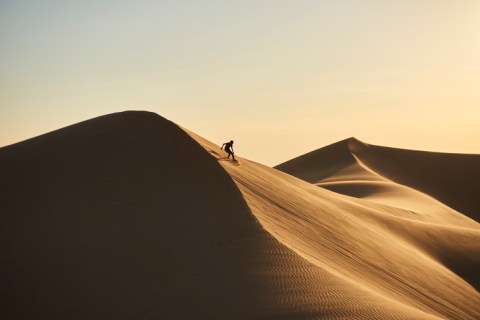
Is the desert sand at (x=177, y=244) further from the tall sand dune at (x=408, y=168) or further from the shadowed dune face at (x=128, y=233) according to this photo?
the tall sand dune at (x=408, y=168)

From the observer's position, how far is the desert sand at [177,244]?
9578 mm

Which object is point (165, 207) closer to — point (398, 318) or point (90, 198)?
point (90, 198)

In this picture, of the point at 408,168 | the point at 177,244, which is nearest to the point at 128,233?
the point at 177,244

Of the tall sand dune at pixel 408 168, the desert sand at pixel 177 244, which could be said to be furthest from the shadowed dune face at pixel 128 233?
the tall sand dune at pixel 408 168

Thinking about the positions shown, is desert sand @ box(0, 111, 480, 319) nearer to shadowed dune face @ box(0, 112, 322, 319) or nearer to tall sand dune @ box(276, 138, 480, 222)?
shadowed dune face @ box(0, 112, 322, 319)

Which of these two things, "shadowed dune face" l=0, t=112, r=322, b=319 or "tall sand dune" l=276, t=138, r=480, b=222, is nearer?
"shadowed dune face" l=0, t=112, r=322, b=319

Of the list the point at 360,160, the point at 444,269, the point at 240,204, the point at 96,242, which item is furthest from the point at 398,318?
the point at 360,160

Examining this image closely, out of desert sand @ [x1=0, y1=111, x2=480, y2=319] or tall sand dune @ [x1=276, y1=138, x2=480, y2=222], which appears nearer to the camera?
desert sand @ [x1=0, y1=111, x2=480, y2=319]

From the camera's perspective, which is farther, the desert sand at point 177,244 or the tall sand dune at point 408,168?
the tall sand dune at point 408,168

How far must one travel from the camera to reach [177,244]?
11.1 m

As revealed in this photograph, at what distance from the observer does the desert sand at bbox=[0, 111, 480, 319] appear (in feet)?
31.4

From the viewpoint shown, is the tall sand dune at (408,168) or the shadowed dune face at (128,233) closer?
the shadowed dune face at (128,233)

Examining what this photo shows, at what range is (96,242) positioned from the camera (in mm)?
11211

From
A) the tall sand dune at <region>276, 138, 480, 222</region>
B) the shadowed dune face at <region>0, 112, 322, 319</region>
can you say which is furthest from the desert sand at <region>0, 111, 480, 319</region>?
the tall sand dune at <region>276, 138, 480, 222</region>
